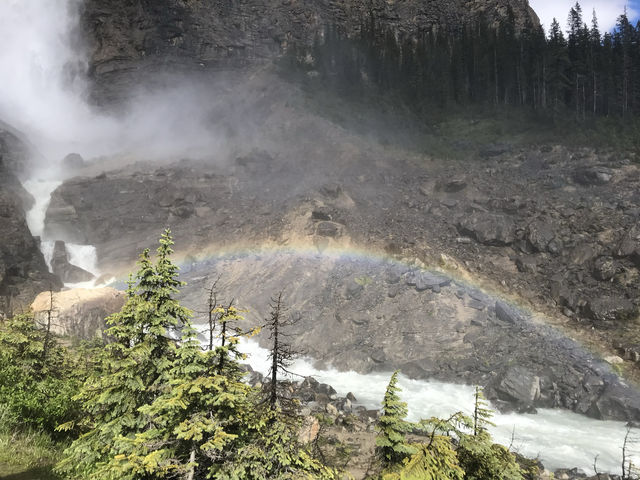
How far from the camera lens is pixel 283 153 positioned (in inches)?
2375

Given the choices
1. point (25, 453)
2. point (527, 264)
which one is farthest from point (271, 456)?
point (527, 264)

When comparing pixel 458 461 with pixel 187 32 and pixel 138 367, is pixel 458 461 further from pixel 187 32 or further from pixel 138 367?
pixel 187 32

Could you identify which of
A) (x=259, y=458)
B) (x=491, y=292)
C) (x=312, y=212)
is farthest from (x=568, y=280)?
(x=259, y=458)

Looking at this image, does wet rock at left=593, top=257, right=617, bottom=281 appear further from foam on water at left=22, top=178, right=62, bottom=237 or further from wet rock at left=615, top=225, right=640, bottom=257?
foam on water at left=22, top=178, right=62, bottom=237

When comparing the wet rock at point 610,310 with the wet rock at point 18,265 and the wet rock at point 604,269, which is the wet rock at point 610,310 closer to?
the wet rock at point 604,269

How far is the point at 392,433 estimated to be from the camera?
8.30 meters

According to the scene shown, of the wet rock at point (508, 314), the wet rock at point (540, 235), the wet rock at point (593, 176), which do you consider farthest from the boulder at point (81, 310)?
the wet rock at point (593, 176)

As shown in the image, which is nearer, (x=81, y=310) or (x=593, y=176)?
(x=81, y=310)

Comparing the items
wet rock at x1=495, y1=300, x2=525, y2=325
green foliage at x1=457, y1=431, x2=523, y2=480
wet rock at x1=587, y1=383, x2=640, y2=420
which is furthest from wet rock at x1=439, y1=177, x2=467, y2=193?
green foliage at x1=457, y1=431, x2=523, y2=480

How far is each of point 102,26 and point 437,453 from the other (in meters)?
110

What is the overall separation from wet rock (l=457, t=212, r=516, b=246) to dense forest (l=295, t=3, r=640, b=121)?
27.8 m

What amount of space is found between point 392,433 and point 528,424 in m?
16.6

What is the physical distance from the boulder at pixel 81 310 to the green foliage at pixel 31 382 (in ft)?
50.5

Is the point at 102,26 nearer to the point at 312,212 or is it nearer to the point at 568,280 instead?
the point at 312,212
